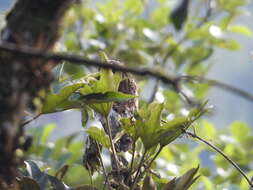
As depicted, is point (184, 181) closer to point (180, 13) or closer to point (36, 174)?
point (36, 174)

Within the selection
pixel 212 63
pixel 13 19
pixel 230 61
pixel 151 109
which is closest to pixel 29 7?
pixel 13 19

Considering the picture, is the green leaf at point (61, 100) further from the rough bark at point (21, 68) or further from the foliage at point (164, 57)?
the foliage at point (164, 57)

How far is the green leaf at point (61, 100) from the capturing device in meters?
0.91

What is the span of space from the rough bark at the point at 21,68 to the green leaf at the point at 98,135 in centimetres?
37

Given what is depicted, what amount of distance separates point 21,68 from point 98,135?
417mm

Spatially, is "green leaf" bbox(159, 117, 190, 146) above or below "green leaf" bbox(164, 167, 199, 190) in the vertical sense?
above

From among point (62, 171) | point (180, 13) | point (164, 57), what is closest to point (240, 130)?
point (164, 57)

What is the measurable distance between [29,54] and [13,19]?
0.26 feet

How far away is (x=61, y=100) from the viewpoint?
0.92 metres

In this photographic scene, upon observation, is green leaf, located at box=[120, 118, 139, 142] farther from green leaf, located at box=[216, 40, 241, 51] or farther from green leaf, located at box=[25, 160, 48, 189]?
green leaf, located at box=[216, 40, 241, 51]

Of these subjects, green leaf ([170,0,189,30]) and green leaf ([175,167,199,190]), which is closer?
green leaf ([170,0,189,30])

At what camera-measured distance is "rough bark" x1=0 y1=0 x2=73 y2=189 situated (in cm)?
54

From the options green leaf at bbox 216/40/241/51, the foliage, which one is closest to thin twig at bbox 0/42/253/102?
the foliage

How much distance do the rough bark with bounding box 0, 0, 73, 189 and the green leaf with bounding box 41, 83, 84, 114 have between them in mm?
326
